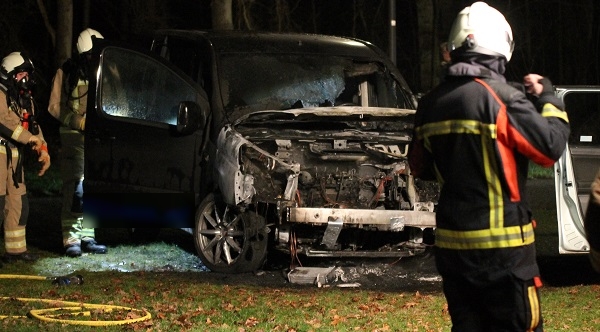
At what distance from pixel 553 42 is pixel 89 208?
19035 mm

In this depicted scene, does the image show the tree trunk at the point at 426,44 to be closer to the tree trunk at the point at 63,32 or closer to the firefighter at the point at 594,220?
the tree trunk at the point at 63,32

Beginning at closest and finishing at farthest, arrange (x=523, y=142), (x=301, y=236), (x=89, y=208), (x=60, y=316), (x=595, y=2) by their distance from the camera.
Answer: (x=523, y=142)
(x=60, y=316)
(x=301, y=236)
(x=89, y=208)
(x=595, y=2)

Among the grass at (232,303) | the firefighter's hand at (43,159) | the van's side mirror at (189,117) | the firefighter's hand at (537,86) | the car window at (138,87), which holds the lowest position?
the grass at (232,303)

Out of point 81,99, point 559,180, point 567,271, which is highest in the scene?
point 81,99

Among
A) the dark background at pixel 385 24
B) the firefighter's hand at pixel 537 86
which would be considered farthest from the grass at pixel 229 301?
the dark background at pixel 385 24

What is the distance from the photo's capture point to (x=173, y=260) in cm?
1033

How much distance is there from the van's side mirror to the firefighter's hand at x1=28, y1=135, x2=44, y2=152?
1298 millimetres

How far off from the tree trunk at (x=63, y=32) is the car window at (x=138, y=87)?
428 inches

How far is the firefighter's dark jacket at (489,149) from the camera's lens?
4.30 metres

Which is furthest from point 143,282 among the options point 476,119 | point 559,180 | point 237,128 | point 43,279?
point 476,119

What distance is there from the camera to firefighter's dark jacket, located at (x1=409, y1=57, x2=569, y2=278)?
4297 millimetres

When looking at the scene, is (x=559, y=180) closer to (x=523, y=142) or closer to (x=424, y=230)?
(x=424, y=230)

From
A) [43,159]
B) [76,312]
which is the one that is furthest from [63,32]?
[76,312]

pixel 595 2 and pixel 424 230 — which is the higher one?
pixel 595 2
